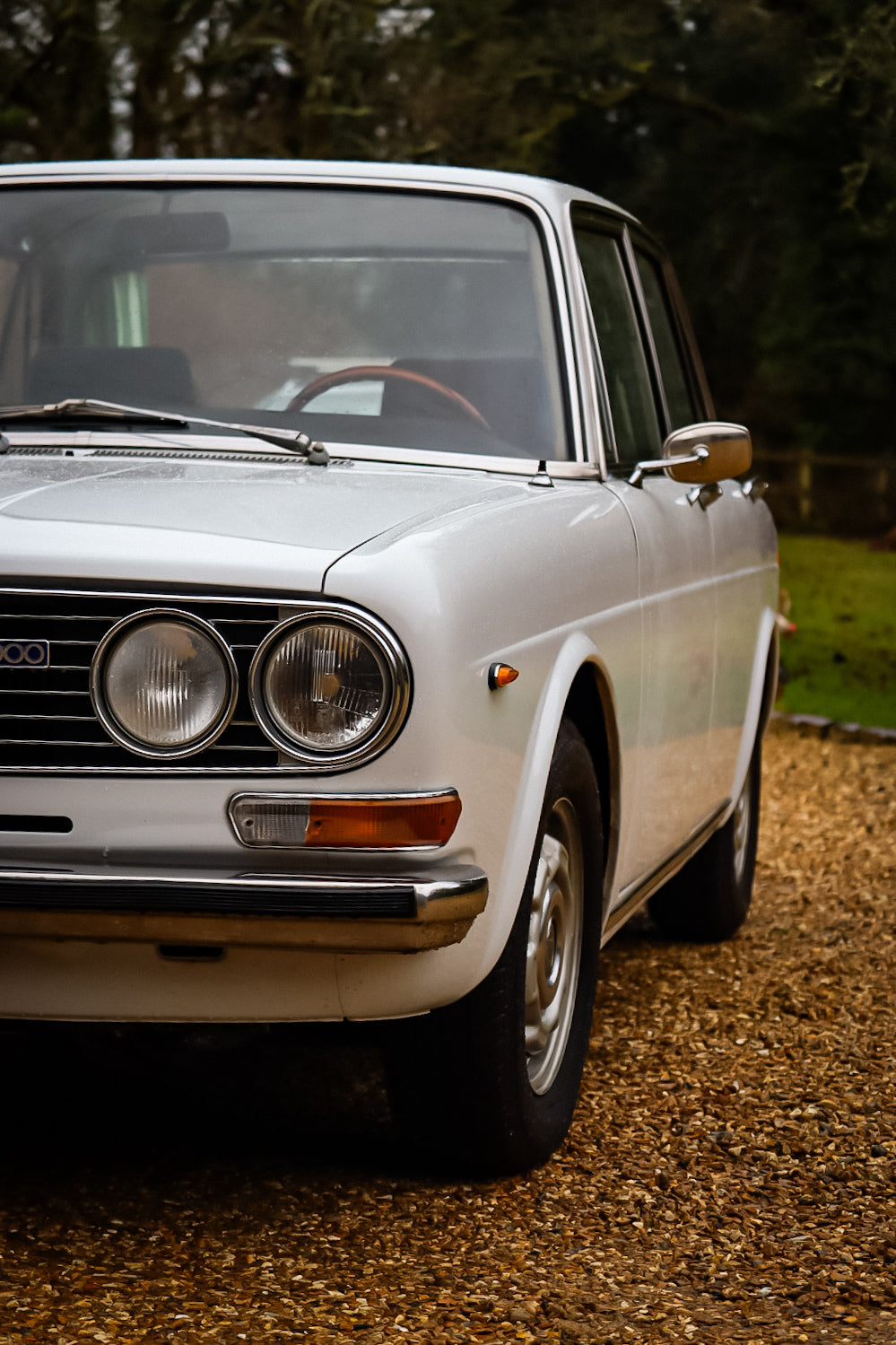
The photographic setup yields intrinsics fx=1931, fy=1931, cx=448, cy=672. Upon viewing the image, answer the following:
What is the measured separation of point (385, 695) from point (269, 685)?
180 mm

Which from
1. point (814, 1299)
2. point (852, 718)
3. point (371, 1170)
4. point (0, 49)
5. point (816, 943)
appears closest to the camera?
point (814, 1299)

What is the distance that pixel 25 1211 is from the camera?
3438 mm

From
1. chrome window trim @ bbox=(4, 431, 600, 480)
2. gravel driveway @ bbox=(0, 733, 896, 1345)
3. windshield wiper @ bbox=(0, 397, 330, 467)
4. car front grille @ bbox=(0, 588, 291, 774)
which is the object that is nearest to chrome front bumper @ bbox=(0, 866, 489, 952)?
car front grille @ bbox=(0, 588, 291, 774)

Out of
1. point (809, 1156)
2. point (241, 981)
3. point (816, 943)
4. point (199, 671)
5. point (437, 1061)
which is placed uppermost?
point (199, 671)

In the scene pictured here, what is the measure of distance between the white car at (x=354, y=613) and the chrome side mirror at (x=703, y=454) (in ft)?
0.03

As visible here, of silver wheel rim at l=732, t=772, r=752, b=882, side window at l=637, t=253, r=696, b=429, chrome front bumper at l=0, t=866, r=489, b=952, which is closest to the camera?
chrome front bumper at l=0, t=866, r=489, b=952

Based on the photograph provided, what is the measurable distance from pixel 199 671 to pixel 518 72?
1200 centimetres

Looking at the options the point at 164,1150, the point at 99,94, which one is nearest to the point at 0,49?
the point at 99,94

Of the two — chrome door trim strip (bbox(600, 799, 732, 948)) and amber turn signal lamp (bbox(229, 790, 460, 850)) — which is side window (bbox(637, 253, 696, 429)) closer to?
chrome door trim strip (bbox(600, 799, 732, 948))

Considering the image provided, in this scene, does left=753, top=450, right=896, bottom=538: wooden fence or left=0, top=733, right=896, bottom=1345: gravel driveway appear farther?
left=753, top=450, right=896, bottom=538: wooden fence

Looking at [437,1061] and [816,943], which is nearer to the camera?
[437,1061]

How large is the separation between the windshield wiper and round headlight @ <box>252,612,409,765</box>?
3.41 ft

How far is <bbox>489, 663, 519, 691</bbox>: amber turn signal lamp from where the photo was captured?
317cm

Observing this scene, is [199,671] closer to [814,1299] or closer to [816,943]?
[814,1299]
